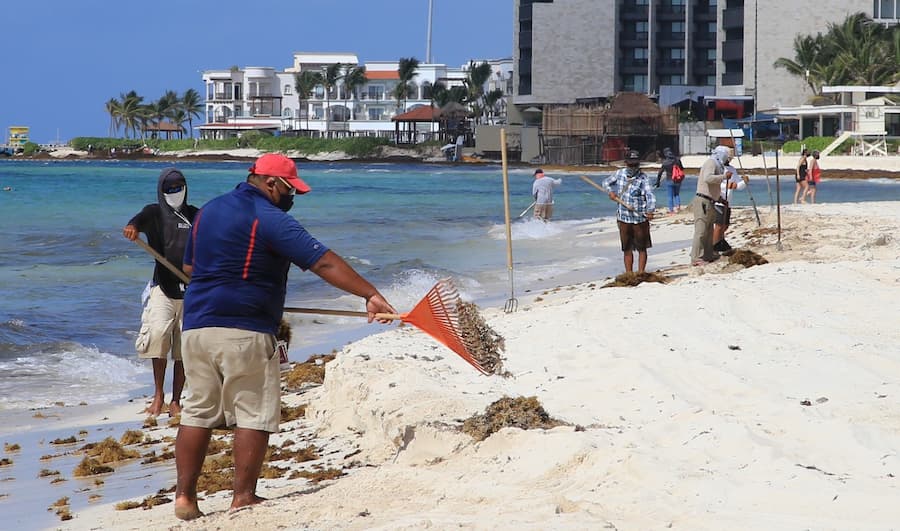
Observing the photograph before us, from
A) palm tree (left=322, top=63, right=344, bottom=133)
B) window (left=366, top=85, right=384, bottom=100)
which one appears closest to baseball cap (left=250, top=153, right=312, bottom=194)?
palm tree (left=322, top=63, right=344, bottom=133)

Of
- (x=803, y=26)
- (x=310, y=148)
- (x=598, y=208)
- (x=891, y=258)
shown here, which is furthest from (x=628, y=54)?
(x=891, y=258)

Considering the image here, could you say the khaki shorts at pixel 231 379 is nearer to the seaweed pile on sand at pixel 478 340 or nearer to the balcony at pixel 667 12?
the seaweed pile on sand at pixel 478 340

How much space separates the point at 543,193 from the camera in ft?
86.9

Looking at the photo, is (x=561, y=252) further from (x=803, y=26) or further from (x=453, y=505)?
(x=803, y=26)

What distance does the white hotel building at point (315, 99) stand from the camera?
147 metres

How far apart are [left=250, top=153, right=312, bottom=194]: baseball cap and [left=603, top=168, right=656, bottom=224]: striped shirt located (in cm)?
898

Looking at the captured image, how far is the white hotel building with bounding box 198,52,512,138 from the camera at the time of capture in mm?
147125

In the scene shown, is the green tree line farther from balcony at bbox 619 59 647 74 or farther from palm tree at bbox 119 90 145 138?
palm tree at bbox 119 90 145 138

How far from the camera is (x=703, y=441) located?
584 centimetres

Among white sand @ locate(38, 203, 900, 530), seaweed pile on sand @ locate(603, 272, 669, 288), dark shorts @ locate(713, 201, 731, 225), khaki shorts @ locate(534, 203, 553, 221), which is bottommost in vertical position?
white sand @ locate(38, 203, 900, 530)

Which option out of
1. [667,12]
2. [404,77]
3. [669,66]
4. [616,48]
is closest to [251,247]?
[616,48]

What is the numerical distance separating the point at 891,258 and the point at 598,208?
25903 millimetres

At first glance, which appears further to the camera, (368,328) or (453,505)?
(368,328)

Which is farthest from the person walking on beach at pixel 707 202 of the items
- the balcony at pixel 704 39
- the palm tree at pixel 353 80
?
the palm tree at pixel 353 80
